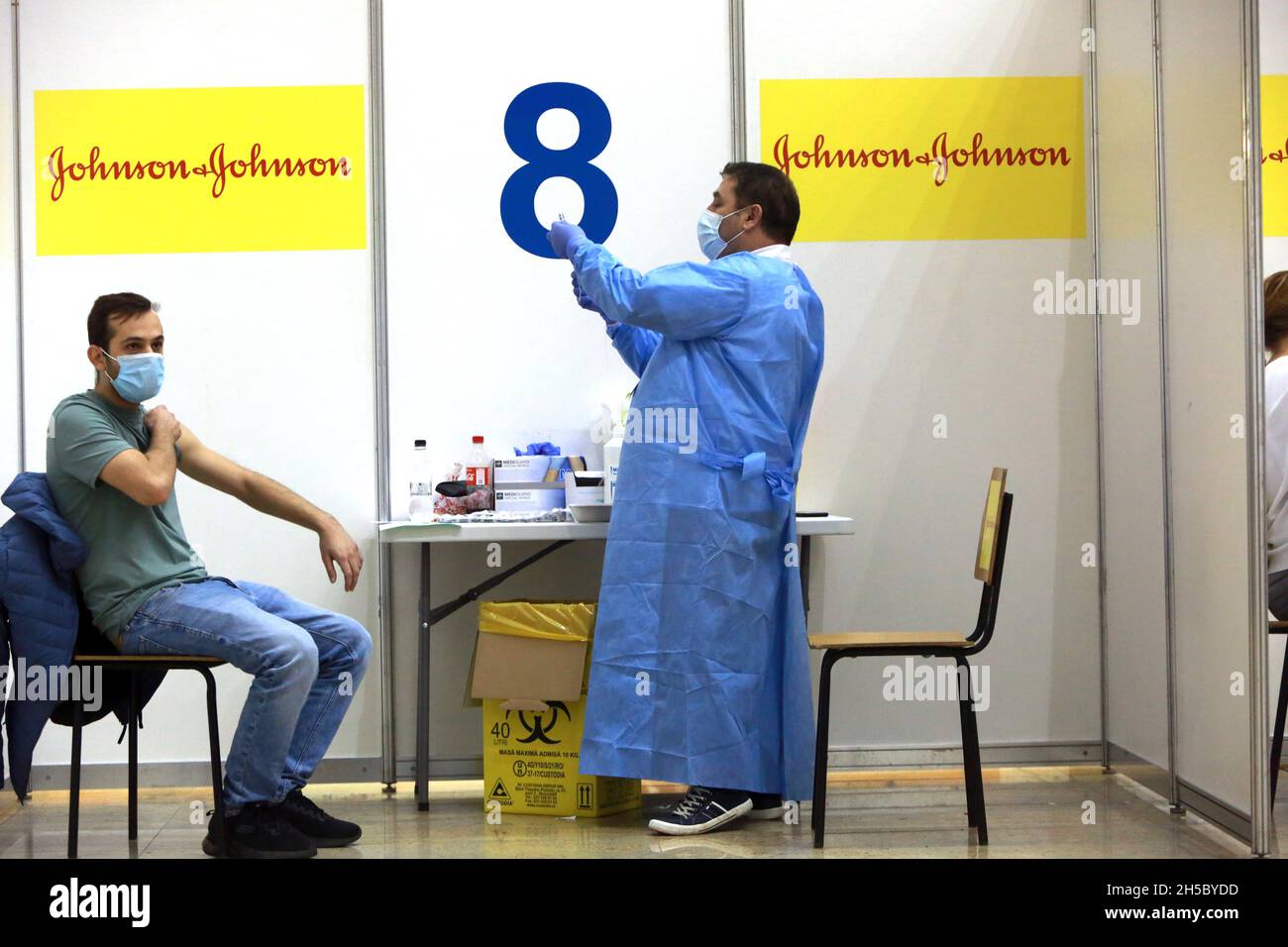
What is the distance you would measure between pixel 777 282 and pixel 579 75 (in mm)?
1037

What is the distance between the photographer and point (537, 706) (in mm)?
3695

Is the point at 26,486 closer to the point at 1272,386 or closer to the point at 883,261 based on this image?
the point at 883,261

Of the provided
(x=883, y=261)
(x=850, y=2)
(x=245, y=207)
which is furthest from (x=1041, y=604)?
(x=245, y=207)

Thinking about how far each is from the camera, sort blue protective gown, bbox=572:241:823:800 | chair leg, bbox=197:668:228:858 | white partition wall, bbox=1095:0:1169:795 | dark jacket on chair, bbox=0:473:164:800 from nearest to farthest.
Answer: dark jacket on chair, bbox=0:473:164:800 → chair leg, bbox=197:668:228:858 → blue protective gown, bbox=572:241:823:800 → white partition wall, bbox=1095:0:1169:795

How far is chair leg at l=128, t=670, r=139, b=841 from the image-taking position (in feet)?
10.6

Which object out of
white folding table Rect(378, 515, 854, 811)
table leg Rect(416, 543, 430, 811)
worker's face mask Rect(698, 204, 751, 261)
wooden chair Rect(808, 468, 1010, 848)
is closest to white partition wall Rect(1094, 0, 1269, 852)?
wooden chair Rect(808, 468, 1010, 848)

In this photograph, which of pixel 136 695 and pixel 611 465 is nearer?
pixel 136 695

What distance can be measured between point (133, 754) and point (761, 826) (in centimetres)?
158

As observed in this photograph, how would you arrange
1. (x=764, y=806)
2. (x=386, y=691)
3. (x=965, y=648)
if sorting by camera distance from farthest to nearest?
(x=386, y=691), (x=764, y=806), (x=965, y=648)

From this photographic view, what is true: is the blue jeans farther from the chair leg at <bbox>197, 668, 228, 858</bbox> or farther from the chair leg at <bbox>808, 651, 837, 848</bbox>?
the chair leg at <bbox>808, 651, 837, 848</bbox>

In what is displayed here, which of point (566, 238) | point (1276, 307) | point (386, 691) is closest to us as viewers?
point (1276, 307)

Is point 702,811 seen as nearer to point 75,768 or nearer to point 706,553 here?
point 706,553

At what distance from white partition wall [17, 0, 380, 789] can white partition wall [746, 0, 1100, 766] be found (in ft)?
4.45

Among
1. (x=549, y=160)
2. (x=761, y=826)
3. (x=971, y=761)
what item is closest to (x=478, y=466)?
(x=549, y=160)
